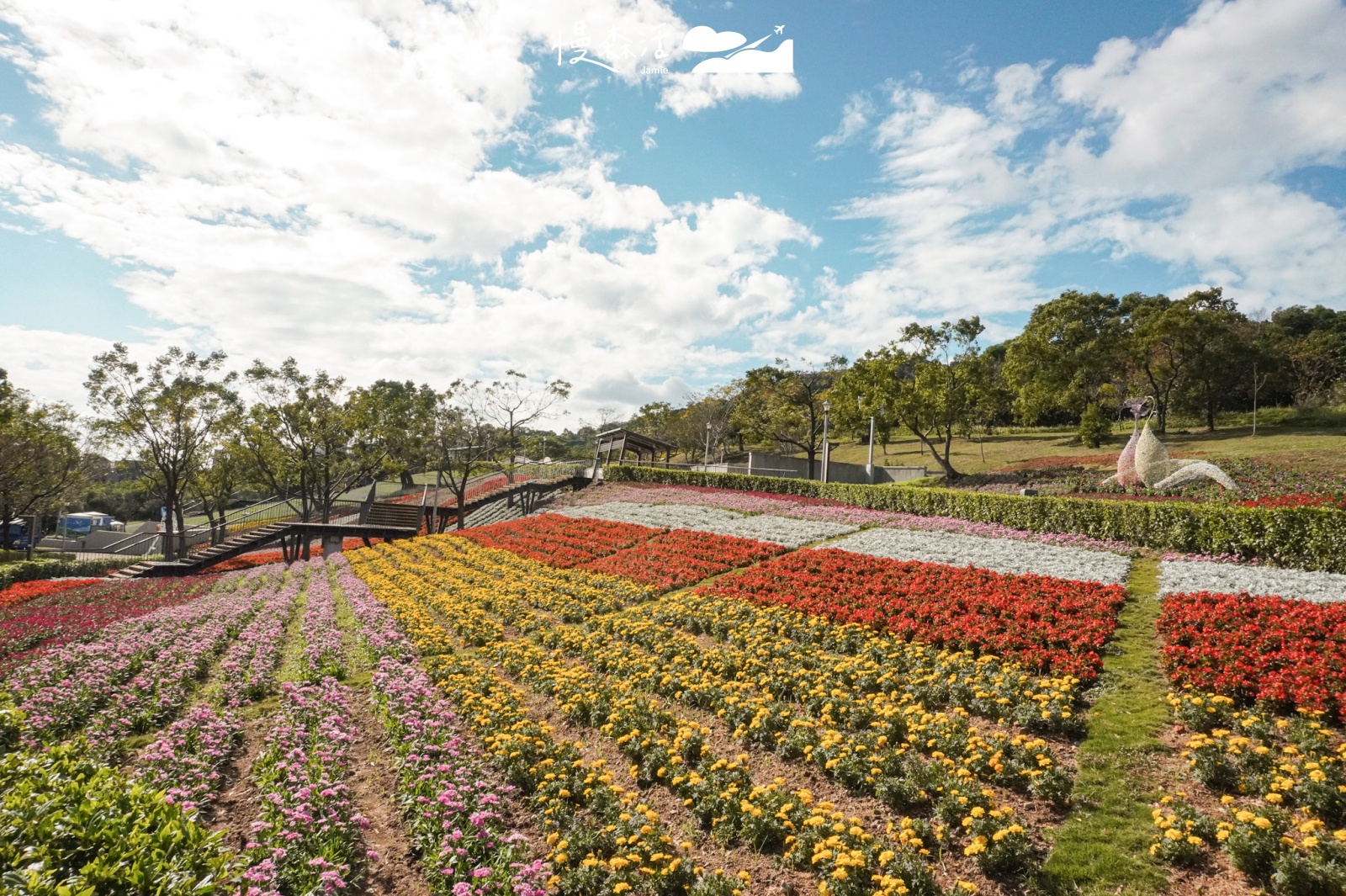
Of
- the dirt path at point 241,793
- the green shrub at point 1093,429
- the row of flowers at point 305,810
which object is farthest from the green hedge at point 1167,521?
the green shrub at point 1093,429

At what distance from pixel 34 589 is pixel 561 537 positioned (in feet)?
55.9

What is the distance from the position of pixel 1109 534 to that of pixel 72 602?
90.1ft

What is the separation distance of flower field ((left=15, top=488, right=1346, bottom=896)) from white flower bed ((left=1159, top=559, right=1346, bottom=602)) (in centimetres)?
13

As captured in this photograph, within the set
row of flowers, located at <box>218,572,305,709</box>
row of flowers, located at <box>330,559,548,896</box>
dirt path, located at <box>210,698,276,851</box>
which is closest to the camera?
row of flowers, located at <box>330,559,548,896</box>

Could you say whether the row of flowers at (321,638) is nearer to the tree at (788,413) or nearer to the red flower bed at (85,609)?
the red flower bed at (85,609)

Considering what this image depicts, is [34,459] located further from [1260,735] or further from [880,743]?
[1260,735]

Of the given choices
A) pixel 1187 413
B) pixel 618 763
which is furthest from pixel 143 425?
pixel 1187 413

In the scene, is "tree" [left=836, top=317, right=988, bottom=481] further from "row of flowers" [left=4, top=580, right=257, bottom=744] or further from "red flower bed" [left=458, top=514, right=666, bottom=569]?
"row of flowers" [left=4, top=580, right=257, bottom=744]

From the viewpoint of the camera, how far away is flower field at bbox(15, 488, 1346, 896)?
4883 millimetres

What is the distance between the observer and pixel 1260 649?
781 cm

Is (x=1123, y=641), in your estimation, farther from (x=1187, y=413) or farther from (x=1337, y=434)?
(x=1187, y=413)

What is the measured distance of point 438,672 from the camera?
33.1ft

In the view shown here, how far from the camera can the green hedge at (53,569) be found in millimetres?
23203

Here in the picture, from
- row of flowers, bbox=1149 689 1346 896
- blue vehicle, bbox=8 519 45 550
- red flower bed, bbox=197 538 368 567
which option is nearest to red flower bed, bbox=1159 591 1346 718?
row of flowers, bbox=1149 689 1346 896
